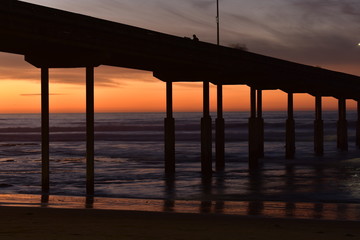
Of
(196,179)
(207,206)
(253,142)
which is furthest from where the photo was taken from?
(253,142)

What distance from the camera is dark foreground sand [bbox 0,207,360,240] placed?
1280 centimetres

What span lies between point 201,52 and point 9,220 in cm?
1808

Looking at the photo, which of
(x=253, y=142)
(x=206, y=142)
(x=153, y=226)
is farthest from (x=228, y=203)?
(x=253, y=142)

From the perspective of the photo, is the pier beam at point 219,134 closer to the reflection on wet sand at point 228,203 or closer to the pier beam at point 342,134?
the reflection on wet sand at point 228,203

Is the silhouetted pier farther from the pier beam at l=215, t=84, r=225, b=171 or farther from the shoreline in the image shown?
the shoreline

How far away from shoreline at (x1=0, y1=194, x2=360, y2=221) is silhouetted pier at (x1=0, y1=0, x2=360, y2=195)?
301cm

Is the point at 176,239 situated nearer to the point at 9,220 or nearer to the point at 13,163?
the point at 9,220

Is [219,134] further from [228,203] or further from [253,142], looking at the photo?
[228,203]

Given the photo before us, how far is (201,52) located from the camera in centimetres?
3117

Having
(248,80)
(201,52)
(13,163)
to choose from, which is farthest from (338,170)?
(13,163)

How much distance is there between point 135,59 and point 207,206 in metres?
9.81

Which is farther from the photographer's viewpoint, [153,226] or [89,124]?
[89,124]

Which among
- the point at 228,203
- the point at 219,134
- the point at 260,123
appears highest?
the point at 260,123

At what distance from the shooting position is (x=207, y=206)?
63.4ft
